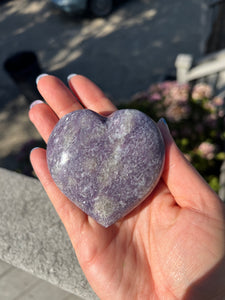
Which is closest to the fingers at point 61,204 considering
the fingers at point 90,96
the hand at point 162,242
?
the hand at point 162,242

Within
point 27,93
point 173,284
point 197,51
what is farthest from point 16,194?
point 197,51

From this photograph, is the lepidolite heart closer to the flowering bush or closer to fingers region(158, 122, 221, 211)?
fingers region(158, 122, 221, 211)

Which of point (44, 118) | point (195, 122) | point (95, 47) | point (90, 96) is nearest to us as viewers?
point (44, 118)

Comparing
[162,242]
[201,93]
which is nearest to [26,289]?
[162,242]

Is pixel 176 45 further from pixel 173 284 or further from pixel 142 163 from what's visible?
pixel 173 284

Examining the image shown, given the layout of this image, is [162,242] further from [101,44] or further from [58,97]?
[101,44]
